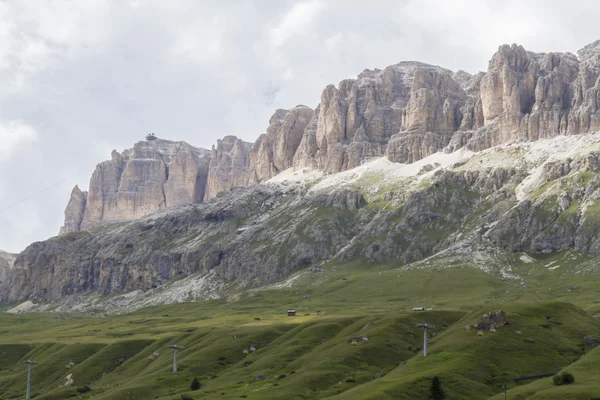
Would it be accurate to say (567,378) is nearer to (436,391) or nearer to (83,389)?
(436,391)

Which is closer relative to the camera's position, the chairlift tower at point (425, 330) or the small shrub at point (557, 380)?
the small shrub at point (557, 380)

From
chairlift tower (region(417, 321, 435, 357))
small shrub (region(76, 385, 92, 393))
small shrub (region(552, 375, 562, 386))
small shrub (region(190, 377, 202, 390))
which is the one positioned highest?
chairlift tower (region(417, 321, 435, 357))

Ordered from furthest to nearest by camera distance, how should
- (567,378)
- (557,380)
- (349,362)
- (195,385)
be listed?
(195,385) → (349,362) → (557,380) → (567,378)

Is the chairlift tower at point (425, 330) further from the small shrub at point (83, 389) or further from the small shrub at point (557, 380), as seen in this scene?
the small shrub at point (83, 389)

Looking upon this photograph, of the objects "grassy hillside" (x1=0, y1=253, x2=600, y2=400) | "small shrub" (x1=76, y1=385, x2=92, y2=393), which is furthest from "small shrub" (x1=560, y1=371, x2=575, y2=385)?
"small shrub" (x1=76, y1=385, x2=92, y2=393)

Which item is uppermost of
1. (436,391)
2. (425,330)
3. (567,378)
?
(425,330)

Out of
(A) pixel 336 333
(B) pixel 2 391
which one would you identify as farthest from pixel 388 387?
(B) pixel 2 391

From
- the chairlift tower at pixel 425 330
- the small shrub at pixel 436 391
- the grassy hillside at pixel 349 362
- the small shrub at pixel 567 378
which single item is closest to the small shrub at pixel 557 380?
the small shrub at pixel 567 378

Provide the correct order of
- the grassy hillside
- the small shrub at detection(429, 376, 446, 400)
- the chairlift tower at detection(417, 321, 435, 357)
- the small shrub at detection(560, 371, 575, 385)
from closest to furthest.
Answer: the small shrub at detection(560, 371, 575, 385) < the small shrub at detection(429, 376, 446, 400) < the grassy hillside < the chairlift tower at detection(417, 321, 435, 357)

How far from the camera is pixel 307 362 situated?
140m

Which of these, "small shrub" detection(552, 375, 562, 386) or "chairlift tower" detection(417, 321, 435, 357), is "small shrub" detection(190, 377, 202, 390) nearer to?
"chairlift tower" detection(417, 321, 435, 357)

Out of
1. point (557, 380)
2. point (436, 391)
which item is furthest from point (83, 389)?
point (557, 380)

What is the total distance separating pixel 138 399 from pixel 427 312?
71.1 m

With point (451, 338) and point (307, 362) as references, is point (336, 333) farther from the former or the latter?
point (451, 338)
